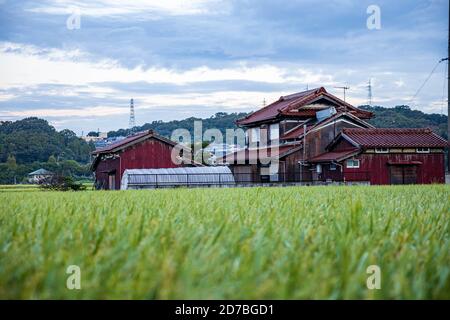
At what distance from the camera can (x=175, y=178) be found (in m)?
28.9

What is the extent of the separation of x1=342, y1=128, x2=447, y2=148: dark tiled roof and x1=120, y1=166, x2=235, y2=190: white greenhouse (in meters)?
6.78

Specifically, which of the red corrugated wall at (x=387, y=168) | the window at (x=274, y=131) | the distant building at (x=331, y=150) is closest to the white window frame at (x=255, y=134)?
the distant building at (x=331, y=150)

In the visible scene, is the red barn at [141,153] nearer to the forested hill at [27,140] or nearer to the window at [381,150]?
the forested hill at [27,140]

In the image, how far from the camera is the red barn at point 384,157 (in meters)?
29.6

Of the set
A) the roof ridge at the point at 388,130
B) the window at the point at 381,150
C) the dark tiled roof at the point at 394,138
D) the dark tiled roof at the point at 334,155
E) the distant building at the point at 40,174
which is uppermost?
the roof ridge at the point at 388,130

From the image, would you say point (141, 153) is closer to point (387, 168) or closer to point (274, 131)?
point (274, 131)

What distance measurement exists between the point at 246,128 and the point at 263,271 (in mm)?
37690

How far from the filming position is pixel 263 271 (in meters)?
1.60

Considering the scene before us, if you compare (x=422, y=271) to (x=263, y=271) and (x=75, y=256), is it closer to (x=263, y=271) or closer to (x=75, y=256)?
(x=263, y=271)

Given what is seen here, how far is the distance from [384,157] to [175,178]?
10.7 meters

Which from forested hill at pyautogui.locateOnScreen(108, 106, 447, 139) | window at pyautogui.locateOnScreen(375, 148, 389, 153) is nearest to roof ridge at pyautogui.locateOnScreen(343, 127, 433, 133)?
window at pyautogui.locateOnScreen(375, 148, 389, 153)

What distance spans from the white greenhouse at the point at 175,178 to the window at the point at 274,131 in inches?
266

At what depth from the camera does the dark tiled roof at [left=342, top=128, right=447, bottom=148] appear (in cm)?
2991
